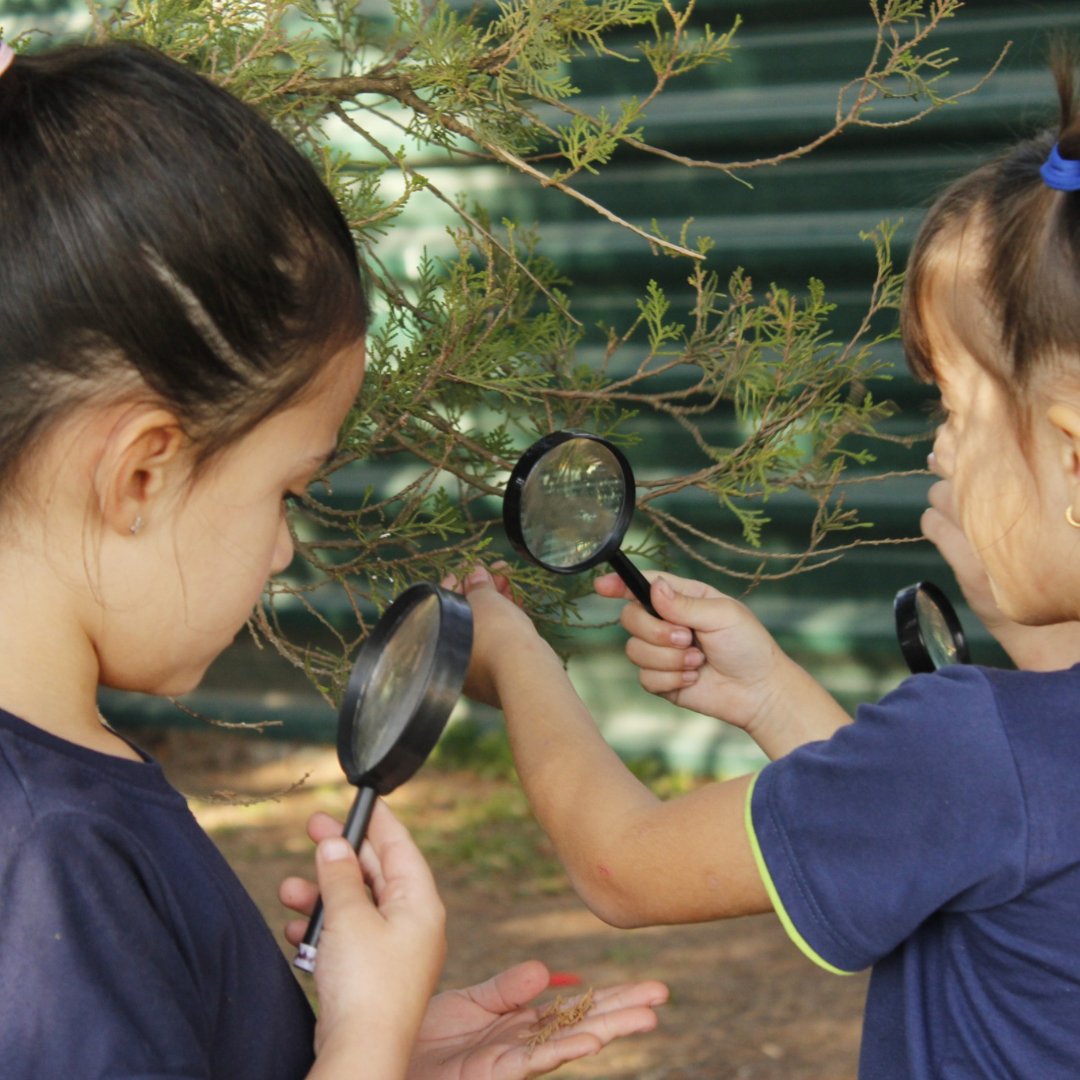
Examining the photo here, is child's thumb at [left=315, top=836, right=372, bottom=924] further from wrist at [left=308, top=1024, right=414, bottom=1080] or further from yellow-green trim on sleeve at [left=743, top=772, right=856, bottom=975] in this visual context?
yellow-green trim on sleeve at [left=743, top=772, right=856, bottom=975]

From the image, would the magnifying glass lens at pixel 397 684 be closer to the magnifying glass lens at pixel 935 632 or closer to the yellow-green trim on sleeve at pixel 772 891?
the yellow-green trim on sleeve at pixel 772 891

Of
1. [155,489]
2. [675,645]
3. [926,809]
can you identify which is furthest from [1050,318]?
[155,489]

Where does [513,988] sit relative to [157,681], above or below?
below

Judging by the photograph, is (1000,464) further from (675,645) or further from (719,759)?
(719,759)

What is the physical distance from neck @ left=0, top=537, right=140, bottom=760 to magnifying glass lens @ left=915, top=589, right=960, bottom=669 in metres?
1.13

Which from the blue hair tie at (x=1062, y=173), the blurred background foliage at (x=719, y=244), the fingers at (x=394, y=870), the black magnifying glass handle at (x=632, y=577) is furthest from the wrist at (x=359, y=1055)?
the blurred background foliage at (x=719, y=244)

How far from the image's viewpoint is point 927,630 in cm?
178

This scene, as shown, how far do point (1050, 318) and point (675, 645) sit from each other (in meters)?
0.72

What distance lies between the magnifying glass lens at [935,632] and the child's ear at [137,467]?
1088 mm

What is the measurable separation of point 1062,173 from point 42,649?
1.04 metres

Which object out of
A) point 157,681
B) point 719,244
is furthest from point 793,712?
point 719,244

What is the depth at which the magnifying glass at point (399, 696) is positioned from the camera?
1.18 meters

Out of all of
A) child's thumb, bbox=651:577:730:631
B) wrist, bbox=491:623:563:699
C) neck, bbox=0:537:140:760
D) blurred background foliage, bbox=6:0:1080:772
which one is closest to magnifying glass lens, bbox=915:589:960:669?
child's thumb, bbox=651:577:730:631

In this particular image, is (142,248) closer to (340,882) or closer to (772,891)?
(340,882)
